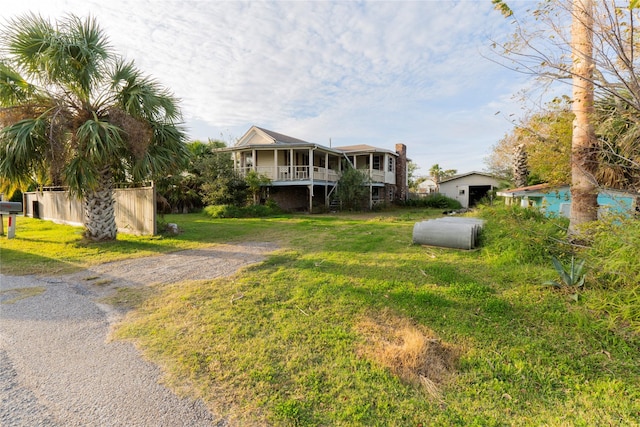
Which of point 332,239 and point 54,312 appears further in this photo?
point 332,239

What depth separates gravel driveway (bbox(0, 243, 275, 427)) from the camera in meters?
2.10

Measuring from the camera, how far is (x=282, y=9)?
360 inches

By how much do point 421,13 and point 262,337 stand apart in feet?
28.4

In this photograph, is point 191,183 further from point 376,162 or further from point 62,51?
point 376,162

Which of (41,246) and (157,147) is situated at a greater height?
(157,147)

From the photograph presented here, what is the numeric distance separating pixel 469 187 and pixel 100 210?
91.3 feet

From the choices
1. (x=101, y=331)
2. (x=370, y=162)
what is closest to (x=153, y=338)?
(x=101, y=331)

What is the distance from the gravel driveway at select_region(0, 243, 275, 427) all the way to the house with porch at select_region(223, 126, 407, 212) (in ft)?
47.3

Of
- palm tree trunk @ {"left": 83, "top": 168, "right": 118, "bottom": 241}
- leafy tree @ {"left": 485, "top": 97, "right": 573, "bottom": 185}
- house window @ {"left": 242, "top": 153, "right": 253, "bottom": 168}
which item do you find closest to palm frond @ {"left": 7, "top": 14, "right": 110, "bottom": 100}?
→ palm tree trunk @ {"left": 83, "top": 168, "right": 118, "bottom": 241}

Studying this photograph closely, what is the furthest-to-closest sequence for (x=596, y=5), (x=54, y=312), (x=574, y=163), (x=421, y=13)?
1. (x=421, y=13)
2. (x=574, y=163)
3. (x=54, y=312)
4. (x=596, y=5)

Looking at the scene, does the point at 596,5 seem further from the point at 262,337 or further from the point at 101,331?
the point at 101,331

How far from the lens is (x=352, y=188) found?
19531mm

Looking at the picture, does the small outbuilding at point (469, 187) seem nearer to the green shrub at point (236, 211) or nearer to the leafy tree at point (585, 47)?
the green shrub at point (236, 211)

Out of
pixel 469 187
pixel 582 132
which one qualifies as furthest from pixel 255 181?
pixel 469 187
